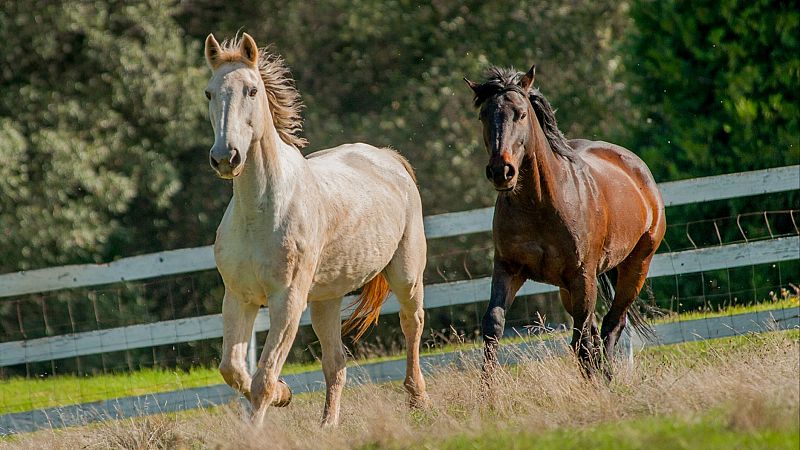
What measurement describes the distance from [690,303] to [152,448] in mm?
6420

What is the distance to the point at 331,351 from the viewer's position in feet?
24.6

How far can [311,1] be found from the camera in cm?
1677

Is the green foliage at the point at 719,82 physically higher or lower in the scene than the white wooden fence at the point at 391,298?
higher

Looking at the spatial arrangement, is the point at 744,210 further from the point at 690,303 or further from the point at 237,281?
the point at 237,281

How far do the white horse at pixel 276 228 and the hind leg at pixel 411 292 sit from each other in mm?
242

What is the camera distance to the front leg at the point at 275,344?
20.5 feet

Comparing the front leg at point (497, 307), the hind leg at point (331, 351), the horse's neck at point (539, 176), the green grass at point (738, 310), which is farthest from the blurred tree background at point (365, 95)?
the horse's neck at point (539, 176)

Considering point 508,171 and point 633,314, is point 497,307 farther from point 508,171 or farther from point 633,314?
point 633,314

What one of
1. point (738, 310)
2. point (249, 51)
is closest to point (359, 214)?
point (249, 51)

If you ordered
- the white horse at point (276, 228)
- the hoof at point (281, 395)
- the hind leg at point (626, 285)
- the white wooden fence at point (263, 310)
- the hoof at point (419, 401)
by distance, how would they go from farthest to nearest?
1. the white wooden fence at point (263, 310)
2. the hind leg at point (626, 285)
3. the hoof at point (419, 401)
4. the hoof at point (281, 395)
5. the white horse at point (276, 228)

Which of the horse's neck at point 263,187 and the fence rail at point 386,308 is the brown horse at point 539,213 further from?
the fence rail at point 386,308

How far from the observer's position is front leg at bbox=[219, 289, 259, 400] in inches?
253

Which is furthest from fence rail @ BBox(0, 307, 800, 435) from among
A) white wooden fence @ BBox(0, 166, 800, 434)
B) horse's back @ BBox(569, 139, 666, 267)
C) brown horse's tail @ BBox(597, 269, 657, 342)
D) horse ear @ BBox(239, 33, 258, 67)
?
horse ear @ BBox(239, 33, 258, 67)

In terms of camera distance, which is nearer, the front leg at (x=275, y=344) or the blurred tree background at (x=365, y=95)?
the front leg at (x=275, y=344)
